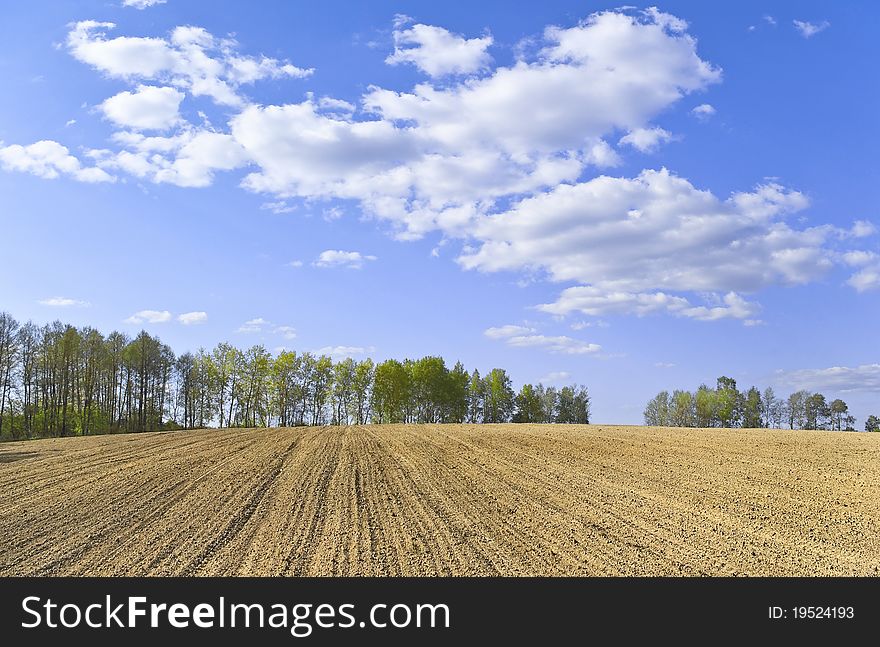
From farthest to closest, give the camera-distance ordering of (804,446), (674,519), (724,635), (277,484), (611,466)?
1. (804,446)
2. (611,466)
3. (277,484)
4. (674,519)
5. (724,635)

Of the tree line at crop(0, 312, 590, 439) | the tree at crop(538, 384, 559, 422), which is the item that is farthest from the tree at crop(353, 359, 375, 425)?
the tree at crop(538, 384, 559, 422)

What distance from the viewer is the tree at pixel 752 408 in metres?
99.9

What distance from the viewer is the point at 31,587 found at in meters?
9.25

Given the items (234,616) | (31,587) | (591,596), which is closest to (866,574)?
(591,596)

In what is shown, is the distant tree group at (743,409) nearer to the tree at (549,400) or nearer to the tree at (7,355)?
the tree at (549,400)

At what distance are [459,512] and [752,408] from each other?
10215 centimetres

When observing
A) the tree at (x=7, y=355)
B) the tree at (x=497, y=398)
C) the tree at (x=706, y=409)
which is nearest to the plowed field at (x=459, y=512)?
the tree at (x=7, y=355)

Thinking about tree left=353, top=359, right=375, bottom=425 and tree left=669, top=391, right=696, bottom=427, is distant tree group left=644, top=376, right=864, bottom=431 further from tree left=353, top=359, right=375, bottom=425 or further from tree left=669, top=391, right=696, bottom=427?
tree left=353, top=359, right=375, bottom=425

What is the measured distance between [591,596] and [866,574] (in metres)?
4.63

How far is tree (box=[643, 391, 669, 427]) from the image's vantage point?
366 ft

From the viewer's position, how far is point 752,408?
10200cm

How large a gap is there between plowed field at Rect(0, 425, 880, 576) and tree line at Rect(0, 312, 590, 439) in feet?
144

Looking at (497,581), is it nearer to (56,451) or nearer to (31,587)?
(31,587)

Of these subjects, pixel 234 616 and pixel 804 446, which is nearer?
pixel 234 616
